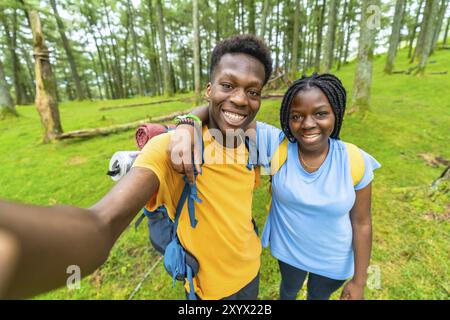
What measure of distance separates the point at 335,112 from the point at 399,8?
1934 centimetres

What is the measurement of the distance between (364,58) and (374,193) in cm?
457

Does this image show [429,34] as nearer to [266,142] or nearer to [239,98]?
[266,142]

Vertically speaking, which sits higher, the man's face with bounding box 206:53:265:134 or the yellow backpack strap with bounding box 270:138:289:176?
the man's face with bounding box 206:53:265:134

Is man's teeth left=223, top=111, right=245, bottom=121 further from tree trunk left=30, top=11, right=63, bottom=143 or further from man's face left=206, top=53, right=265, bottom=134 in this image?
tree trunk left=30, top=11, right=63, bottom=143

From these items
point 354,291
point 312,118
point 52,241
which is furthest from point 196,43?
point 52,241

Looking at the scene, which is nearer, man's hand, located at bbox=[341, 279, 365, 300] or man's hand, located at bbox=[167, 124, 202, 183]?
man's hand, located at bbox=[167, 124, 202, 183]

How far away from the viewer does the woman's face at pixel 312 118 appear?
155 centimetres

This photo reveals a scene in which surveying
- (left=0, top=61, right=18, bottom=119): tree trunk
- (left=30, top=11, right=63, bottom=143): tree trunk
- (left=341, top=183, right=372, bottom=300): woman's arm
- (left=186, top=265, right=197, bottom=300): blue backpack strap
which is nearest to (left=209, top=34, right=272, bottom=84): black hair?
(left=341, top=183, right=372, bottom=300): woman's arm

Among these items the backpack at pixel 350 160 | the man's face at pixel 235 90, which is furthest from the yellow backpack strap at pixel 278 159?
the man's face at pixel 235 90

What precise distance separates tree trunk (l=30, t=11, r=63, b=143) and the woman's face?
25.6 feet

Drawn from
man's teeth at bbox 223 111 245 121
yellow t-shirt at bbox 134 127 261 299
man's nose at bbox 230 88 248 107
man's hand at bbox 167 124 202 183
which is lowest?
yellow t-shirt at bbox 134 127 261 299

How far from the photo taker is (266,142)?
1.76 metres

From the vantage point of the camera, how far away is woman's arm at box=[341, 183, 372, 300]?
5.37 feet
